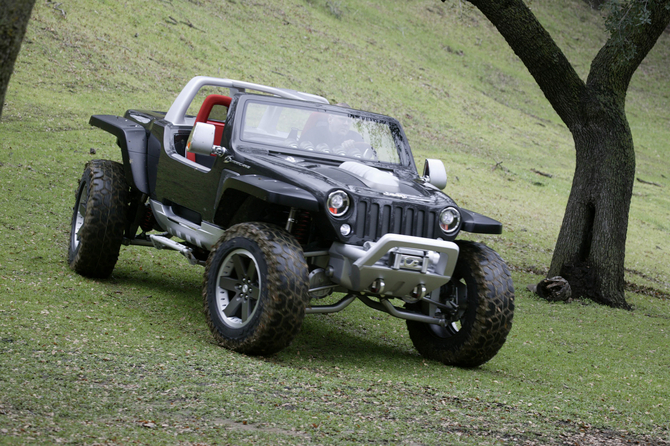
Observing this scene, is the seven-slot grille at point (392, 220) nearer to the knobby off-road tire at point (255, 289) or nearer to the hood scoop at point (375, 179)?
the hood scoop at point (375, 179)

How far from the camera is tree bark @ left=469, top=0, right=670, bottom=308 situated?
36.3ft

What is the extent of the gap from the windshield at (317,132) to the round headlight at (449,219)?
139cm

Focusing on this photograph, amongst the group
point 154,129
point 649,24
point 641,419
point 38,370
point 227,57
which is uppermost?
point 649,24

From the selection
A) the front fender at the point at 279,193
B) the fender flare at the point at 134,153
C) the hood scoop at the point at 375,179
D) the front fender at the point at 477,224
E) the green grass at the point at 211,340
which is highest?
the hood scoop at the point at 375,179

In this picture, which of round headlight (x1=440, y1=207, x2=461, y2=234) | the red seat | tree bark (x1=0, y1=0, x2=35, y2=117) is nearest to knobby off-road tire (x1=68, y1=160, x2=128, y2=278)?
the red seat

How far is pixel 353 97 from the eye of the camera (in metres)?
28.9

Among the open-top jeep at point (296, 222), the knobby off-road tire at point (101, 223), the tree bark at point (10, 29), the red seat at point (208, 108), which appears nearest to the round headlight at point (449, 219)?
the open-top jeep at point (296, 222)

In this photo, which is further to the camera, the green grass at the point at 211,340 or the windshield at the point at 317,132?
the windshield at the point at 317,132

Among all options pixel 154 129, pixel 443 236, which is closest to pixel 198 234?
pixel 154 129

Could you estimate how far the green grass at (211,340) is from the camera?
4320 millimetres

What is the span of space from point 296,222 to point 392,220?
88 centimetres

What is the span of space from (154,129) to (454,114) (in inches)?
980

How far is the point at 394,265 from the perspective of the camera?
18.5ft

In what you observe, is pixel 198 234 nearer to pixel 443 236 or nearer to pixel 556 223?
pixel 443 236
